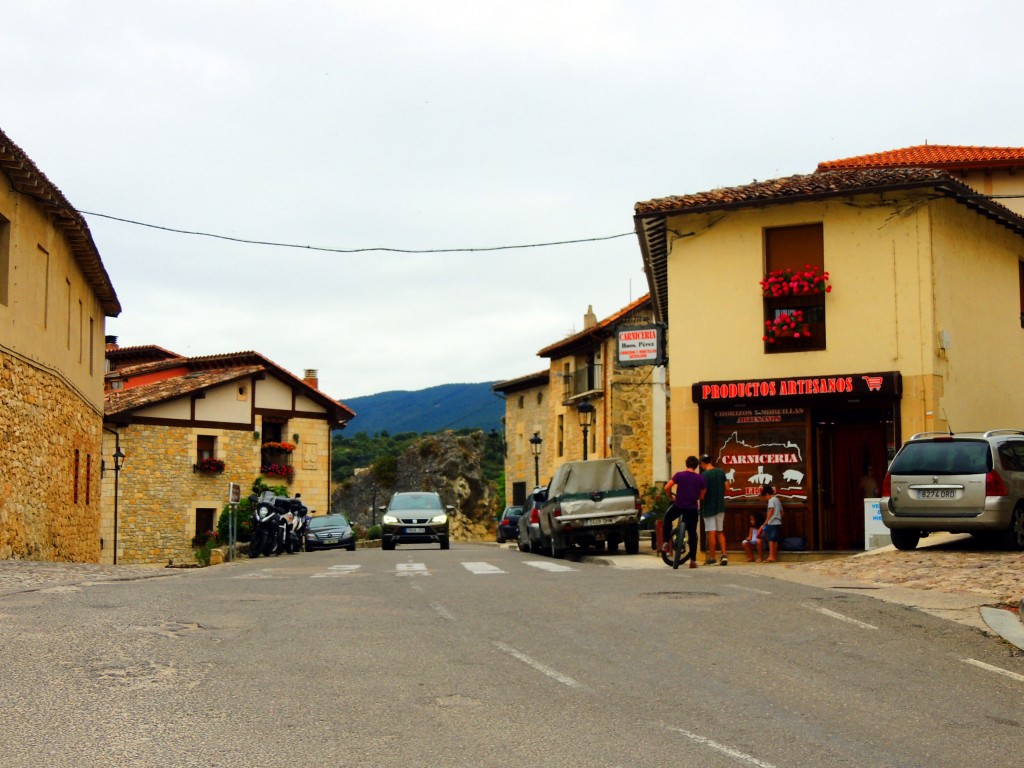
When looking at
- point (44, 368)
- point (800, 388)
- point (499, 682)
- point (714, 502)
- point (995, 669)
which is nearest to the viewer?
point (499, 682)

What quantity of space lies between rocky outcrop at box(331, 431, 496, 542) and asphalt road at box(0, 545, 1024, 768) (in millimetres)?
51630

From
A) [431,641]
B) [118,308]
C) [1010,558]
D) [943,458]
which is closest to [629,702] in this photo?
[431,641]

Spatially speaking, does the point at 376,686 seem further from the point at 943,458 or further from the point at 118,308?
the point at 118,308

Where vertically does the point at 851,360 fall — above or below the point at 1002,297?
below

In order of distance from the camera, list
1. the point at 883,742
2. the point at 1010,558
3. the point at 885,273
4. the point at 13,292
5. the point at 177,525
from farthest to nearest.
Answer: the point at 177,525
the point at 885,273
the point at 13,292
the point at 1010,558
the point at 883,742

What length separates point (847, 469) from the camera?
23656mm

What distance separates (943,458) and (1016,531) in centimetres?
146

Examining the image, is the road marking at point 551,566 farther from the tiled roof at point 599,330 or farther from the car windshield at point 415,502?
the tiled roof at point 599,330

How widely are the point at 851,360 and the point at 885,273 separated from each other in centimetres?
174

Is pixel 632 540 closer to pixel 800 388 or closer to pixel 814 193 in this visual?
pixel 800 388

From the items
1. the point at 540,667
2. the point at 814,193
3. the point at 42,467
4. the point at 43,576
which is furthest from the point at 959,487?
the point at 42,467

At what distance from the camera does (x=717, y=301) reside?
2388cm

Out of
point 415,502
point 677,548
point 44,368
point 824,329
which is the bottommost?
point 677,548

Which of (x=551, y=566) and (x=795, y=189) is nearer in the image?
(x=551, y=566)
